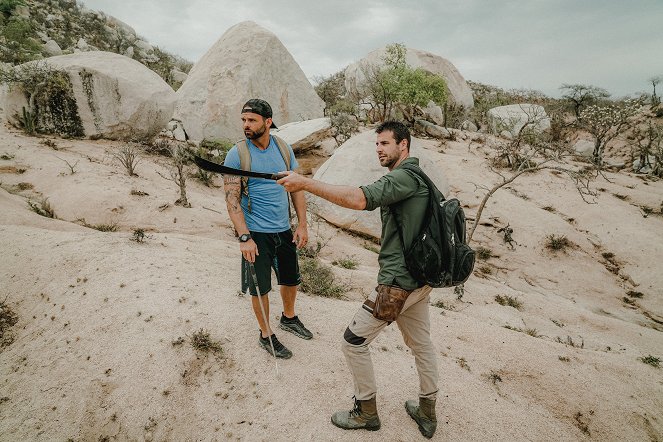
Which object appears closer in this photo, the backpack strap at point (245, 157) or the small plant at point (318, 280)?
the backpack strap at point (245, 157)

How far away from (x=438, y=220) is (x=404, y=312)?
2.40 feet

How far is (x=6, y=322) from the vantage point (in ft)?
10.9

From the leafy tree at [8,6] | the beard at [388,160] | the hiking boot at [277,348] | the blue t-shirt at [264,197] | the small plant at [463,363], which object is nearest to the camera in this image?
the beard at [388,160]

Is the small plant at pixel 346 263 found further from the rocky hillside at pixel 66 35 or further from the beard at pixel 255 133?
the rocky hillside at pixel 66 35

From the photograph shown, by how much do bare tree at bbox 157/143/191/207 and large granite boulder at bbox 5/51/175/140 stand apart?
1.11 meters

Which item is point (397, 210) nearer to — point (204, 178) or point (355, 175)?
→ point (355, 175)

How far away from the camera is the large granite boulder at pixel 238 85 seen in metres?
11.6

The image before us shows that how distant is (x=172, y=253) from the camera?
4.76 m

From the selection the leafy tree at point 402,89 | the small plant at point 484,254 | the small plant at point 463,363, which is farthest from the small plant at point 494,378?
the leafy tree at point 402,89

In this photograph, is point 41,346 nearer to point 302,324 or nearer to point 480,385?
point 302,324

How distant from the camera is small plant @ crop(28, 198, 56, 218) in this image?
19.5ft

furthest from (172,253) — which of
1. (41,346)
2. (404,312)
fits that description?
(404,312)

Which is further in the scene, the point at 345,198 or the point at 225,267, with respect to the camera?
the point at 225,267

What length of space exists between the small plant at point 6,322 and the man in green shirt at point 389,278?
10.1 ft
